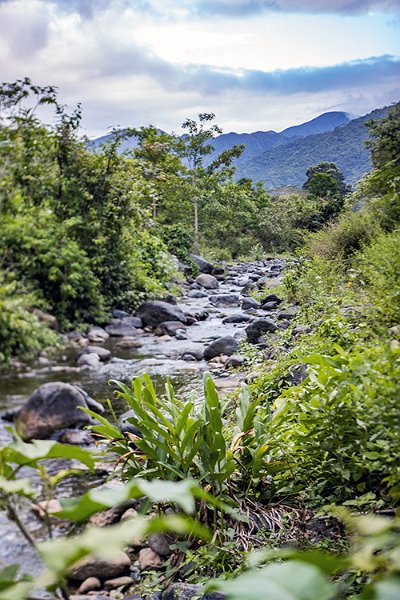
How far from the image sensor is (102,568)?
289cm

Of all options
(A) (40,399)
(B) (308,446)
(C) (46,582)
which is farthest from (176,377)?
(C) (46,582)

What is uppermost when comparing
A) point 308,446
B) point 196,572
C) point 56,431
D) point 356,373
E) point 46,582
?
point 46,582

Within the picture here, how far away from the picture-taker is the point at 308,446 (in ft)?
7.73

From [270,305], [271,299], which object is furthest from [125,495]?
[271,299]

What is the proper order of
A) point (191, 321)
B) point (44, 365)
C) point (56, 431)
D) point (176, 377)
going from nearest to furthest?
point (56, 431), point (176, 377), point (44, 365), point (191, 321)

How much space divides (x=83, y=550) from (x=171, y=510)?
2.46 meters

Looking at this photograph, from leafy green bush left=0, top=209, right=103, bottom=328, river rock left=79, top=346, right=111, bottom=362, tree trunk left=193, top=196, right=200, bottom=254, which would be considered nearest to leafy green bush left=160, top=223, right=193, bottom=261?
tree trunk left=193, top=196, right=200, bottom=254

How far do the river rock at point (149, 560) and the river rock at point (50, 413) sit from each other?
265cm

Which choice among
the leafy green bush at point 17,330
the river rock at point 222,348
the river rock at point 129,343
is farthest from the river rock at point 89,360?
the river rock at point 222,348

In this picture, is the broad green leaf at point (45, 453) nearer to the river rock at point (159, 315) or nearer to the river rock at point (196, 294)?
the river rock at point (159, 315)

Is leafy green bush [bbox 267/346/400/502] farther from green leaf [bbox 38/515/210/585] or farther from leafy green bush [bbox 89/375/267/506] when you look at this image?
green leaf [bbox 38/515/210/585]

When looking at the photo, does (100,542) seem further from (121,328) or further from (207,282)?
(207,282)

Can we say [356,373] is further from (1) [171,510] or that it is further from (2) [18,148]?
(2) [18,148]

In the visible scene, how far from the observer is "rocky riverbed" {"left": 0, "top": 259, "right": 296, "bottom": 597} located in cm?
611
